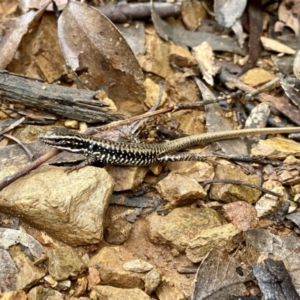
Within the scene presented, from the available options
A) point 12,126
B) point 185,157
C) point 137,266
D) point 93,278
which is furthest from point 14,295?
point 185,157

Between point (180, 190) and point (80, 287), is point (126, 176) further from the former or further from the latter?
point (80, 287)

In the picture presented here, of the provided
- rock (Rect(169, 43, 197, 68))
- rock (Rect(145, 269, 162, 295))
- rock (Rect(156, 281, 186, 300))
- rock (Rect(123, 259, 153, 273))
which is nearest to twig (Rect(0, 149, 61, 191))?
rock (Rect(123, 259, 153, 273))

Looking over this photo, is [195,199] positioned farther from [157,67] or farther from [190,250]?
[157,67]

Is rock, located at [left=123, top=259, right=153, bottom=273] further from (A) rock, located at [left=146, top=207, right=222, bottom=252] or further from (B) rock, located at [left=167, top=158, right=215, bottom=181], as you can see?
(B) rock, located at [left=167, top=158, right=215, bottom=181]

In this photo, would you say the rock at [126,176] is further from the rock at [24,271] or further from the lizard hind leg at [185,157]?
the rock at [24,271]

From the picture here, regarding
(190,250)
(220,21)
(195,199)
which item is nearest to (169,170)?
(195,199)
